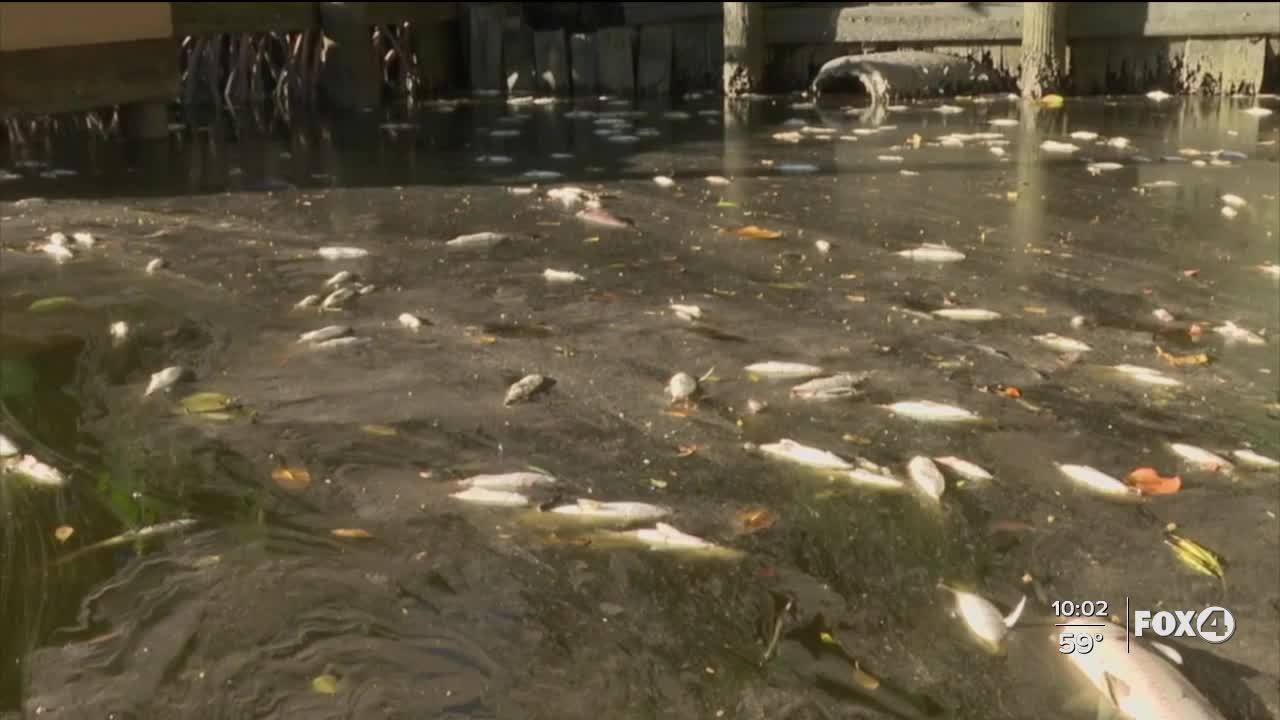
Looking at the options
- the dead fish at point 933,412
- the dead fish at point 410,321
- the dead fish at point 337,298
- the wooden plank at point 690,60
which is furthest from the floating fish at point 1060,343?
the wooden plank at point 690,60

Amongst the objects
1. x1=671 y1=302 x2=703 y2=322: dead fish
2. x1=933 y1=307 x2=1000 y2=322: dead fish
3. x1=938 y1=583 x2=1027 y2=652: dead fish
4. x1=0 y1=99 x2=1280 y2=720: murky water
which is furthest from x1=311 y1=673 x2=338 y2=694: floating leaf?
x1=933 y1=307 x2=1000 y2=322: dead fish

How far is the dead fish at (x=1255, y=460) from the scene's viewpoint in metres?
3.20

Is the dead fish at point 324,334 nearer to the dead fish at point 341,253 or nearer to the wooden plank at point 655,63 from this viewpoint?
the dead fish at point 341,253

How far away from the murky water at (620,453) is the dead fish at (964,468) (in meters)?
0.03

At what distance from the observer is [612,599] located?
8.69 feet

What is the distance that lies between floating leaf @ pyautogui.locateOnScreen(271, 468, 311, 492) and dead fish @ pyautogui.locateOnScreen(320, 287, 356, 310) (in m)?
1.56

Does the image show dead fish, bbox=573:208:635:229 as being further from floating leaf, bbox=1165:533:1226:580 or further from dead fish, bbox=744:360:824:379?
floating leaf, bbox=1165:533:1226:580

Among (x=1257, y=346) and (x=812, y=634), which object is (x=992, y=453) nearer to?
(x=812, y=634)

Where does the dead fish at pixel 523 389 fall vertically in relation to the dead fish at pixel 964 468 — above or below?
above

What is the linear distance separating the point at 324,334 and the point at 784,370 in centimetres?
151

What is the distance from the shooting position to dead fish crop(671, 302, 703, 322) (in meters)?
4.59

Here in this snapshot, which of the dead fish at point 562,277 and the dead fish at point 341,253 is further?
the dead fish at point 341,253

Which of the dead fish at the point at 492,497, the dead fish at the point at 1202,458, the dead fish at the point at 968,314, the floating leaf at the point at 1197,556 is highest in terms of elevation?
the dead fish at the point at 968,314

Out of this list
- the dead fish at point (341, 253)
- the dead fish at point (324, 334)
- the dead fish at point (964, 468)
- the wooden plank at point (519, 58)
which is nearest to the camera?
the dead fish at point (964, 468)
